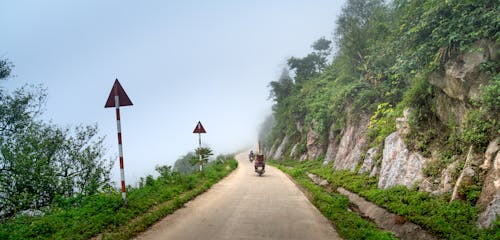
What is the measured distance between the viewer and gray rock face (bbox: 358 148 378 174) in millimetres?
11734

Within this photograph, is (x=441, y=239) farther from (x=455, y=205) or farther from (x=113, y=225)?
(x=113, y=225)

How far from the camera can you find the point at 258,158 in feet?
59.1

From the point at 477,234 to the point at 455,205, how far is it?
1.15 meters

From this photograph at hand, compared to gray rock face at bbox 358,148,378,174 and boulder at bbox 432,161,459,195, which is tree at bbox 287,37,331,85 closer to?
gray rock face at bbox 358,148,378,174

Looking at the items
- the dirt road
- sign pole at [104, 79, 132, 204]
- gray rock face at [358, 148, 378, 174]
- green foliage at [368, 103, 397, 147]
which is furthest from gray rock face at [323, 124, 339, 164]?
sign pole at [104, 79, 132, 204]

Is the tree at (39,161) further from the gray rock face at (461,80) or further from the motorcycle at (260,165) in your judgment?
the gray rock face at (461,80)

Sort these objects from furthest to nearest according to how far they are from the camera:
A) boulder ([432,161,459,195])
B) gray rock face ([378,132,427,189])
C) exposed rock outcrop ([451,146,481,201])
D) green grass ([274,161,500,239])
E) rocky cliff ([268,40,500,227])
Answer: gray rock face ([378,132,427,189]) < boulder ([432,161,459,195]) < exposed rock outcrop ([451,146,481,201]) < rocky cliff ([268,40,500,227]) < green grass ([274,161,500,239])

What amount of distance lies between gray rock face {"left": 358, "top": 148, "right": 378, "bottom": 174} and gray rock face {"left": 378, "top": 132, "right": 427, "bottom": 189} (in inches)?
41.9

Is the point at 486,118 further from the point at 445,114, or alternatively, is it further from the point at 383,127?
the point at 383,127

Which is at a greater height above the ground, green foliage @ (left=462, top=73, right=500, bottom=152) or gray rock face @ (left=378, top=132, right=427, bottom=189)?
green foliage @ (left=462, top=73, right=500, bottom=152)

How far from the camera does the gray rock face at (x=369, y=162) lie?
11.7 metres

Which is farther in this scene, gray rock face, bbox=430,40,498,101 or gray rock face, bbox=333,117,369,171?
gray rock face, bbox=333,117,369,171

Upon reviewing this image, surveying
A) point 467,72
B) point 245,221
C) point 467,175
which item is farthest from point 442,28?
point 245,221

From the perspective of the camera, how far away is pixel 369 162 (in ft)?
39.3
